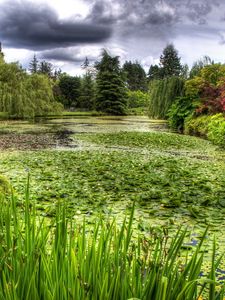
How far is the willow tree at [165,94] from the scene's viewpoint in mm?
25719

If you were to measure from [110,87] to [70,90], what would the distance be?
1144 centimetres

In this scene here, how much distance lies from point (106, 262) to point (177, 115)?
20.2 meters

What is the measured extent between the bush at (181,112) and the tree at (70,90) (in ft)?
106

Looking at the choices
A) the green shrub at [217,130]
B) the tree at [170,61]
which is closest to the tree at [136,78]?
the tree at [170,61]

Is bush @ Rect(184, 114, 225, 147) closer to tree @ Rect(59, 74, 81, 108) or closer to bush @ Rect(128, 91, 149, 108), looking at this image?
tree @ Rect(59, 74, 81, 108)

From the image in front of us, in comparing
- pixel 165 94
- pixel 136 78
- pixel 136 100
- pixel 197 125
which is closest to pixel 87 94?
pixel 136 100

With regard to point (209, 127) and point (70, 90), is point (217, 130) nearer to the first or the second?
point (209, 127)

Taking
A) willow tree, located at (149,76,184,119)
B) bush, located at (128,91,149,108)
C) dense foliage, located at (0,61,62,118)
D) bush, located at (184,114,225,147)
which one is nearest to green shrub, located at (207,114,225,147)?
bush, located at (184,114,225,147)

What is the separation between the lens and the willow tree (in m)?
25.7

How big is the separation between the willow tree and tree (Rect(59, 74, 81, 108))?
25180 millimetres

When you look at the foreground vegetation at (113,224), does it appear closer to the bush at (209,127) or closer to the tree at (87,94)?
the bush at (209,127)

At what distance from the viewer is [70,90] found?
53.3 m

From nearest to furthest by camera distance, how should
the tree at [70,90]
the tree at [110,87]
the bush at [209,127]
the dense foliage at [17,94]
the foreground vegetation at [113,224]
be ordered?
the foreground vegetation at [113,224] → the bush at [209,127] → the dense foliage at [17,94] → the tree at [110,87] → the tree at [70,90]

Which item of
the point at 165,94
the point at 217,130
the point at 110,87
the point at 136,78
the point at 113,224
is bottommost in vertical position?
the point at 113,224
